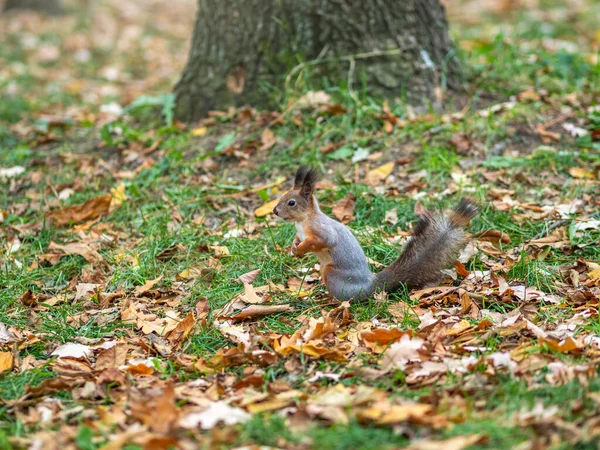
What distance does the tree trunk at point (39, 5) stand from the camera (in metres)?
10.8

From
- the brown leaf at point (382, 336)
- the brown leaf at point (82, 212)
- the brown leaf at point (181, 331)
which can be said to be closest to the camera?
the brown leaf at point (382, 336)

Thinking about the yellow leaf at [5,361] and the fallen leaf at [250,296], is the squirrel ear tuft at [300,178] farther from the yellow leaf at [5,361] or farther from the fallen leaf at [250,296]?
the yellow leaf at [5,361]

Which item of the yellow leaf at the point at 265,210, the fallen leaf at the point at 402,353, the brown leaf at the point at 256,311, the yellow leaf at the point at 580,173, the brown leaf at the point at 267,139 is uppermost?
the brown leaf at the point at 267,139

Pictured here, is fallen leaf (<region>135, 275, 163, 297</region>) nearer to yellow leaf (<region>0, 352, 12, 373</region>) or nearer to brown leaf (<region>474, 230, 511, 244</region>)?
yellow leaf (<region>0, 352, 12, 373</region>)

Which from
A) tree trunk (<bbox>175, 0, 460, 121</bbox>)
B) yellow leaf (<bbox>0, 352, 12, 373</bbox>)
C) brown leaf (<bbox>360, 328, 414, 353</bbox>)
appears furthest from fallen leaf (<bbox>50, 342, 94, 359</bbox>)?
tree trunk (<bbox>175, 0, 460, 121</bbox>)

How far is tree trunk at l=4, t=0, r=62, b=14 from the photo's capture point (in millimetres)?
10836

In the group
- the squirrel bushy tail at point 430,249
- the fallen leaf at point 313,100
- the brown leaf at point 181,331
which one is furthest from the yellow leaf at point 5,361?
the fallen leaf at point 313,100

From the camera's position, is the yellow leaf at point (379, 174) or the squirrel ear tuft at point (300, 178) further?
the yellow leaf at point (379, 174)

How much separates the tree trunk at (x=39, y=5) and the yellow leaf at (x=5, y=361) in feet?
29.3

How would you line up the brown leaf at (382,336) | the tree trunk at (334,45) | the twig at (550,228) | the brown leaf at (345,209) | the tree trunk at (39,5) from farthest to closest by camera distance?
the tree trunk at (39,5) < the tree trunk at (334,45) < the brown leaf at (345,209) < the twig at (550,228) < the brown leaf at (382,336)

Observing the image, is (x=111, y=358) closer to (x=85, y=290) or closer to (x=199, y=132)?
(x=85, y=290)

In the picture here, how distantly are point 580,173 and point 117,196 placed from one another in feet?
9.58

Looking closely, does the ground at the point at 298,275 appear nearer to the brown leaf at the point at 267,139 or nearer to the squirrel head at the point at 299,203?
the brown leaf at the point at 267,139

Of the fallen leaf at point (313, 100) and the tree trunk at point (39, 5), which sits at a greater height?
the tree trunk at point (39, 5)
